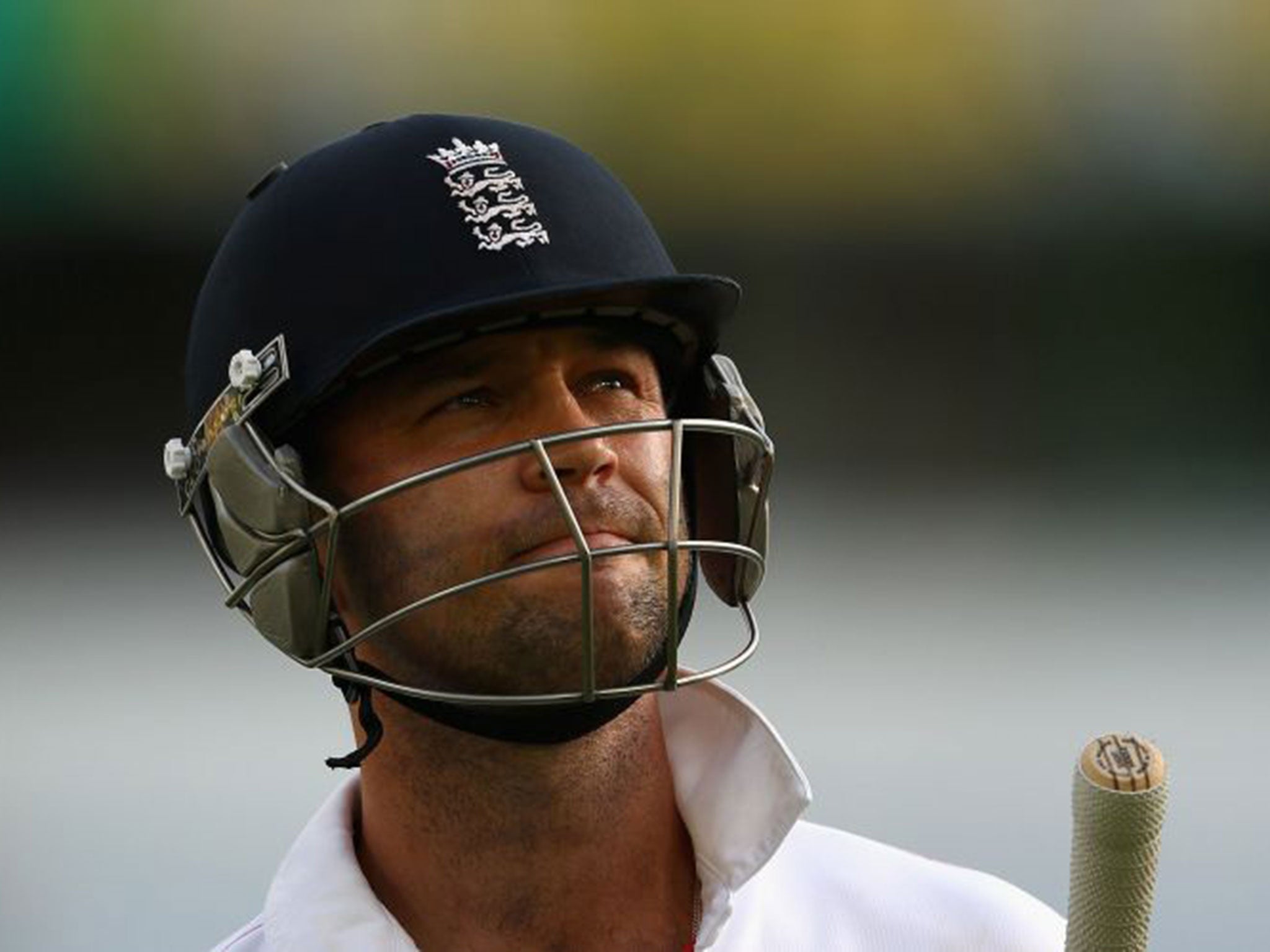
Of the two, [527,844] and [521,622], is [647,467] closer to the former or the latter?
[521,622]

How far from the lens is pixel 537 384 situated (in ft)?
5.71

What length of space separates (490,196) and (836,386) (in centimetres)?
147

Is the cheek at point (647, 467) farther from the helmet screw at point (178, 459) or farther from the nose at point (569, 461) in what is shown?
the helmet screw at point (178, 459)

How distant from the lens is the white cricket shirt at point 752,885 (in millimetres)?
1788

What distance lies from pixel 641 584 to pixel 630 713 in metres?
0.15

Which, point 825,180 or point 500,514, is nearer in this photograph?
point 500,514

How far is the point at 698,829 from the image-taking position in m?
1.83

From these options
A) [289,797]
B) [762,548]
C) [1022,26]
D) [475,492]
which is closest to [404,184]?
[475,492]

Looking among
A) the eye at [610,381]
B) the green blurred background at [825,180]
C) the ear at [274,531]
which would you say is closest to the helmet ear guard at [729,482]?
the eye at [610,381]

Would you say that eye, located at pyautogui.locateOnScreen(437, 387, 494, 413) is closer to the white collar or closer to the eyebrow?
the eyebrow

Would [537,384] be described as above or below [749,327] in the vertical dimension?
above

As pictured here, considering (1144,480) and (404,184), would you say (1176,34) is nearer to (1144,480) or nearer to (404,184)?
(1144,480)

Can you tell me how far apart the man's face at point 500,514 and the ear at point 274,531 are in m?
0.04

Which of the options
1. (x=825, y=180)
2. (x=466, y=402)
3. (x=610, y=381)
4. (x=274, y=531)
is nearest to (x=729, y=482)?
(x=610, y=381)
